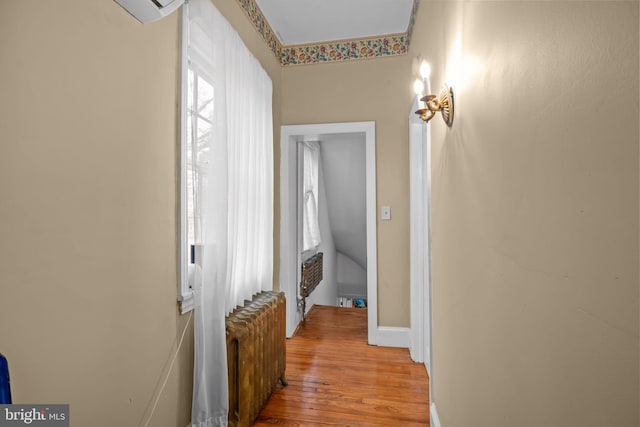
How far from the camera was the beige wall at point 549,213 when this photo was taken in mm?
479

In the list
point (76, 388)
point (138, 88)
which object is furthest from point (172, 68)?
point (76, 388)

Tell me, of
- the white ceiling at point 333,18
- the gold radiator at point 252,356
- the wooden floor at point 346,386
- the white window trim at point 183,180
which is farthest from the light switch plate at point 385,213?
the white window trim at point 183,180

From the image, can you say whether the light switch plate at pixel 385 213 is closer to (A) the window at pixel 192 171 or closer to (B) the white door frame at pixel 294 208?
(B) the white door frame at pixel 294 208

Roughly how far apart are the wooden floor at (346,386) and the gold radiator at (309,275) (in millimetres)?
399

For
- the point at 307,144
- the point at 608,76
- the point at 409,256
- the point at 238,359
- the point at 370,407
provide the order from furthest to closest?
the point at 307,144, the point at 409,256, the point at 370,407, the point at 238,359, the point at 608,76

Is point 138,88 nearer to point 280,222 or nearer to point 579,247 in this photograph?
point 579,247

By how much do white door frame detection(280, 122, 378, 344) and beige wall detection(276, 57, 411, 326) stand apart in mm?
56

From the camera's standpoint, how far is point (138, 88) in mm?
1394

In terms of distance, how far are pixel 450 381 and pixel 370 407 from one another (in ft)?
2.66

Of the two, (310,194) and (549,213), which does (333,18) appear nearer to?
(310,194)

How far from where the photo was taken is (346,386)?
7.86ft

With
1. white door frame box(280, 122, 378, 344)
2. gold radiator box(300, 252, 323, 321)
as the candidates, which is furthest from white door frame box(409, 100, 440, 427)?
gold radiator box(300, 252, 323, 321)

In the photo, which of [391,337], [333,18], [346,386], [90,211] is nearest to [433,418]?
[346,386]

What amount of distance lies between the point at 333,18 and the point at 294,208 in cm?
A: 170
